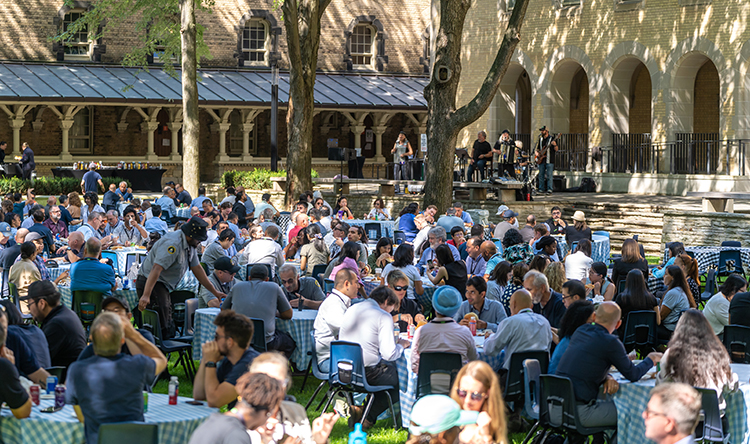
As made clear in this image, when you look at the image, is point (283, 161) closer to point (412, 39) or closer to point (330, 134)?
point (330, 134)

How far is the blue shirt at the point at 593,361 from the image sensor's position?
21.9 feet

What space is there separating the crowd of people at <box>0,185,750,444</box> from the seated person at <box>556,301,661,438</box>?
0.03ft

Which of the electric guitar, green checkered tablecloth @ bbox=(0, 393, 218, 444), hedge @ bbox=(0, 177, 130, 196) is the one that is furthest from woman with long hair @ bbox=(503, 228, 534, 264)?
hedge @ bbox=(0, 177, 130, 196)

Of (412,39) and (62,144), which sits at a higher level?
(412,39)

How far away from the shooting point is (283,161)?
3572 centimetres

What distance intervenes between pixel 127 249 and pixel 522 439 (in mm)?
7671

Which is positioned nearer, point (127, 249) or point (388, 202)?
point (127, 249)

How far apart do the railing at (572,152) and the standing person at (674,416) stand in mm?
25272

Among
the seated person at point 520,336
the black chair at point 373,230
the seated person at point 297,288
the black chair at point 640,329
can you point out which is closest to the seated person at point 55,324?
the seated person at point 297,288

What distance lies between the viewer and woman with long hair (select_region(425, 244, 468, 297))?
10.8m

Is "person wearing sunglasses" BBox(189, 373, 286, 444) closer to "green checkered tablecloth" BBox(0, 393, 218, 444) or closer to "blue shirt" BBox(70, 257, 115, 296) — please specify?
"green checkered tablecloth" BBox(0, 393, 218, 444)

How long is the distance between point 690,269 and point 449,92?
9.16 metres

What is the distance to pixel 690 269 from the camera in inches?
426

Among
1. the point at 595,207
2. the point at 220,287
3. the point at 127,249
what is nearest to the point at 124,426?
the point at 220,287
